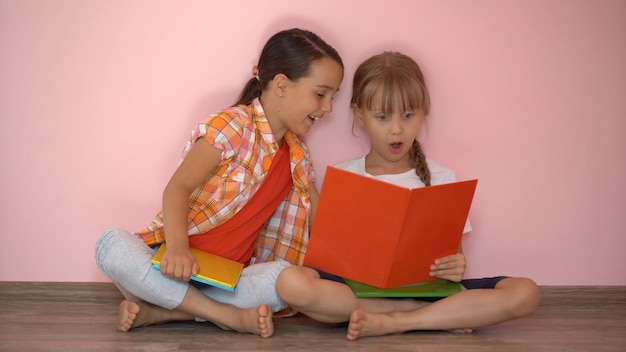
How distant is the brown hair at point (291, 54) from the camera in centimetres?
170

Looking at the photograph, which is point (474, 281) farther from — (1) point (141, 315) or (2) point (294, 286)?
(1) point (141, 315)

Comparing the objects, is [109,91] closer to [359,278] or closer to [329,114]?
[329,114]

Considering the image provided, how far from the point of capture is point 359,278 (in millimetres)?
1515

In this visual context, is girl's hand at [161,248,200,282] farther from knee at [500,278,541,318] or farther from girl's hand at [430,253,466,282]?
knee at [500,278,541,318]

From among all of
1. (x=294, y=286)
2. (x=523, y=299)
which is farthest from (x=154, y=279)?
(x=523, y=299)

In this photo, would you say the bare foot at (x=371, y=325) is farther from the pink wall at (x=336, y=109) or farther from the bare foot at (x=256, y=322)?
the pink wall at (x=336, y=109)

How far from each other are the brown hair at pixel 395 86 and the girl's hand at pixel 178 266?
25.3 inches

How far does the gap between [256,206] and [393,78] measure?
488mm

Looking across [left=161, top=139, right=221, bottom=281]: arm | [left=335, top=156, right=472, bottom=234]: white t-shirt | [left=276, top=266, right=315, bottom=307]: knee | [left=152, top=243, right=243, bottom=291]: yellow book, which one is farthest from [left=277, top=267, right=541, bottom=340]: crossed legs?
[left=335, top=156, right=472, bottom=234]: white t-shirt

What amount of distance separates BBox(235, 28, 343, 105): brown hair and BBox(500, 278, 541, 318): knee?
72 centimetres

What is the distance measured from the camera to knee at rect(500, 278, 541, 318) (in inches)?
Answer: 58.6

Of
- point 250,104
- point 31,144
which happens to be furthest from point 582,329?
point 31,144

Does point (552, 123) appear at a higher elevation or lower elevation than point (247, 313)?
higher

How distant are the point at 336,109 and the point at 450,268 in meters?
0.58
